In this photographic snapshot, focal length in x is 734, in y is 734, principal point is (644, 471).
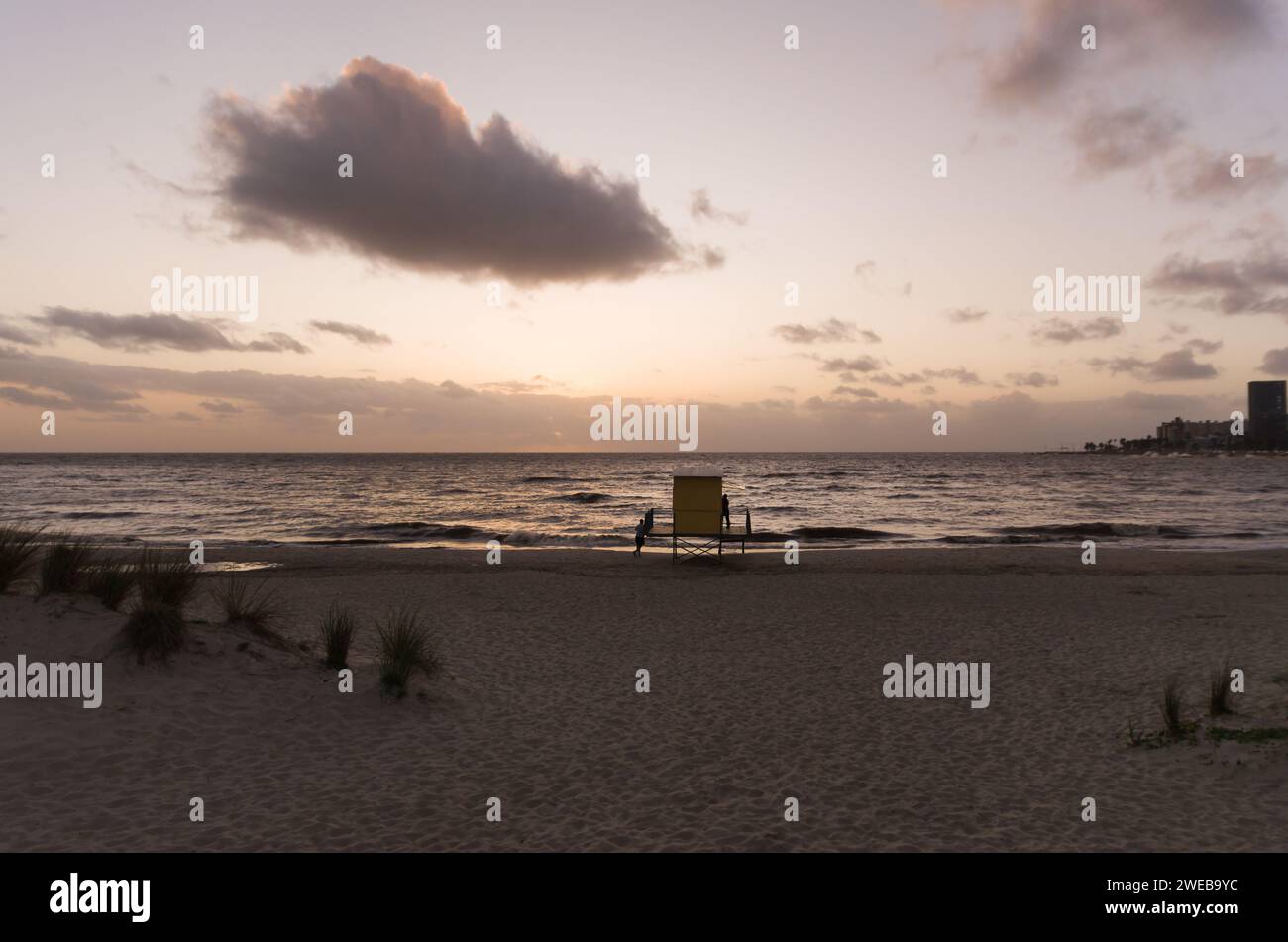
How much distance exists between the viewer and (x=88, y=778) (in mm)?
6348

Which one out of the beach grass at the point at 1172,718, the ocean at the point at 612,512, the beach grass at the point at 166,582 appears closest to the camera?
the beach grass at the point at 1172,718

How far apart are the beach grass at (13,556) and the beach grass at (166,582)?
4.33 feet

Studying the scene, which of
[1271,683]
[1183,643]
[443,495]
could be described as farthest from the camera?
[443,495]

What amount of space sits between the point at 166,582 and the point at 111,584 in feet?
2.39

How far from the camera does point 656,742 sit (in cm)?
766

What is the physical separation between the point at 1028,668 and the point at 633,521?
31942 mm

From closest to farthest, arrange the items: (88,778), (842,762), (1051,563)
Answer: (88,778), (842,762), (1051,563)

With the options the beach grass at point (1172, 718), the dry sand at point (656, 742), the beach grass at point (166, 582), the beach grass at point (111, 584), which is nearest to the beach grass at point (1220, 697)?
the dry sand at point (656, 742)

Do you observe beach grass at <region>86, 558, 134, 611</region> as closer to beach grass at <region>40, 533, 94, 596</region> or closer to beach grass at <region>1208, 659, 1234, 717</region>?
beach grass at <region>40, 533, 94, 596</region>

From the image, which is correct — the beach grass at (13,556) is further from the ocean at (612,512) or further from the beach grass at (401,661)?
the ocean at (612,512)

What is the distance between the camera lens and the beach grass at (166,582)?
927 cm
